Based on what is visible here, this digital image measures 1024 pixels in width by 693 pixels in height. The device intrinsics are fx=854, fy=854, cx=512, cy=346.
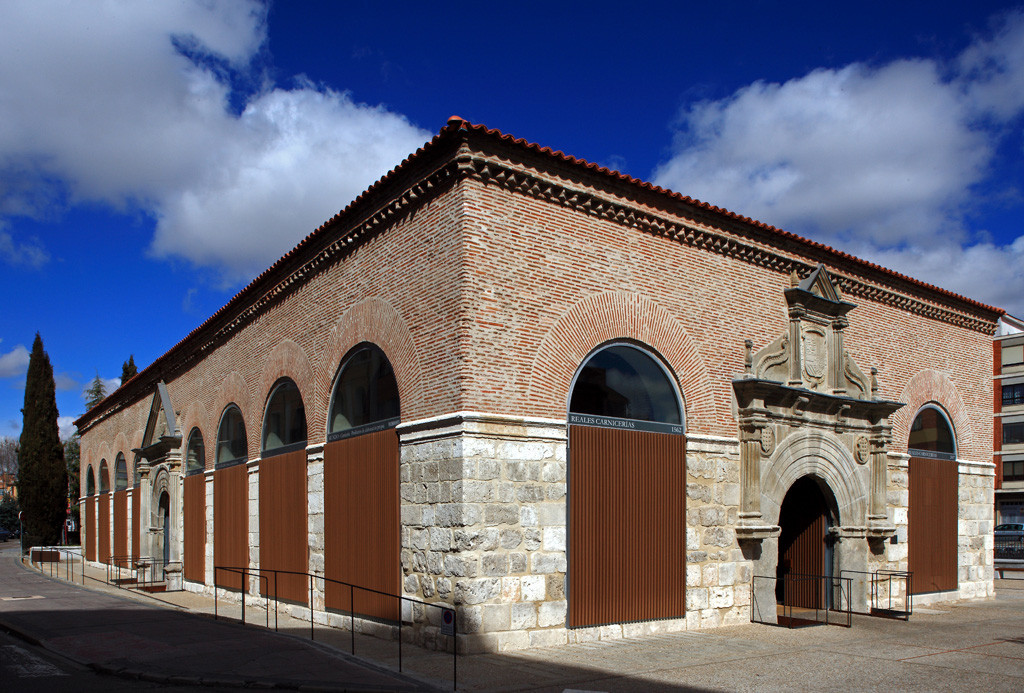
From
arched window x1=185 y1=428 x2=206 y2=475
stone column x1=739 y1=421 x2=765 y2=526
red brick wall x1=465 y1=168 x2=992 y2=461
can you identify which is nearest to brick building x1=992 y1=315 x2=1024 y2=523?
red brick wall x1=465 y1=168 x2=992 y2=461

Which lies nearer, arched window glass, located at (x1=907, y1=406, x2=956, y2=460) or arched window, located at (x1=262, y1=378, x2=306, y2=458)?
arched window, located at (x1=262, y1=378, x2=306, y2=458)

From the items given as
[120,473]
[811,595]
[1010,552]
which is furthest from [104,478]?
[1010,552]

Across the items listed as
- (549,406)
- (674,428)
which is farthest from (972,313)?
(549,406)

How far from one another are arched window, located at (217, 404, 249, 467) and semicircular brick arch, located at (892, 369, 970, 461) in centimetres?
1383

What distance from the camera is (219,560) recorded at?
1950 centimetres

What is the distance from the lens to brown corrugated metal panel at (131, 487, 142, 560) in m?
26.9

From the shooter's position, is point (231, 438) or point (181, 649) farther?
point (231, 438)

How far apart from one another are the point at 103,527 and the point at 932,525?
96.2ft

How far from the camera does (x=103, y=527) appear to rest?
33.3m

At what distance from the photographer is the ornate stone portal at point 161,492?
22.2 m

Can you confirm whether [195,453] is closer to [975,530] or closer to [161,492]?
[161,492]

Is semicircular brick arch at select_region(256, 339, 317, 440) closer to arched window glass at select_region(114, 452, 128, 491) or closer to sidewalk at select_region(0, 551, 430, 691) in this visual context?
sidewalk at select_region(0, 551, 430, 691)

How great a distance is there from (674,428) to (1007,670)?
5.28m

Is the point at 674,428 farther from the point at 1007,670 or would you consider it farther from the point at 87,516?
the point at 87,516
